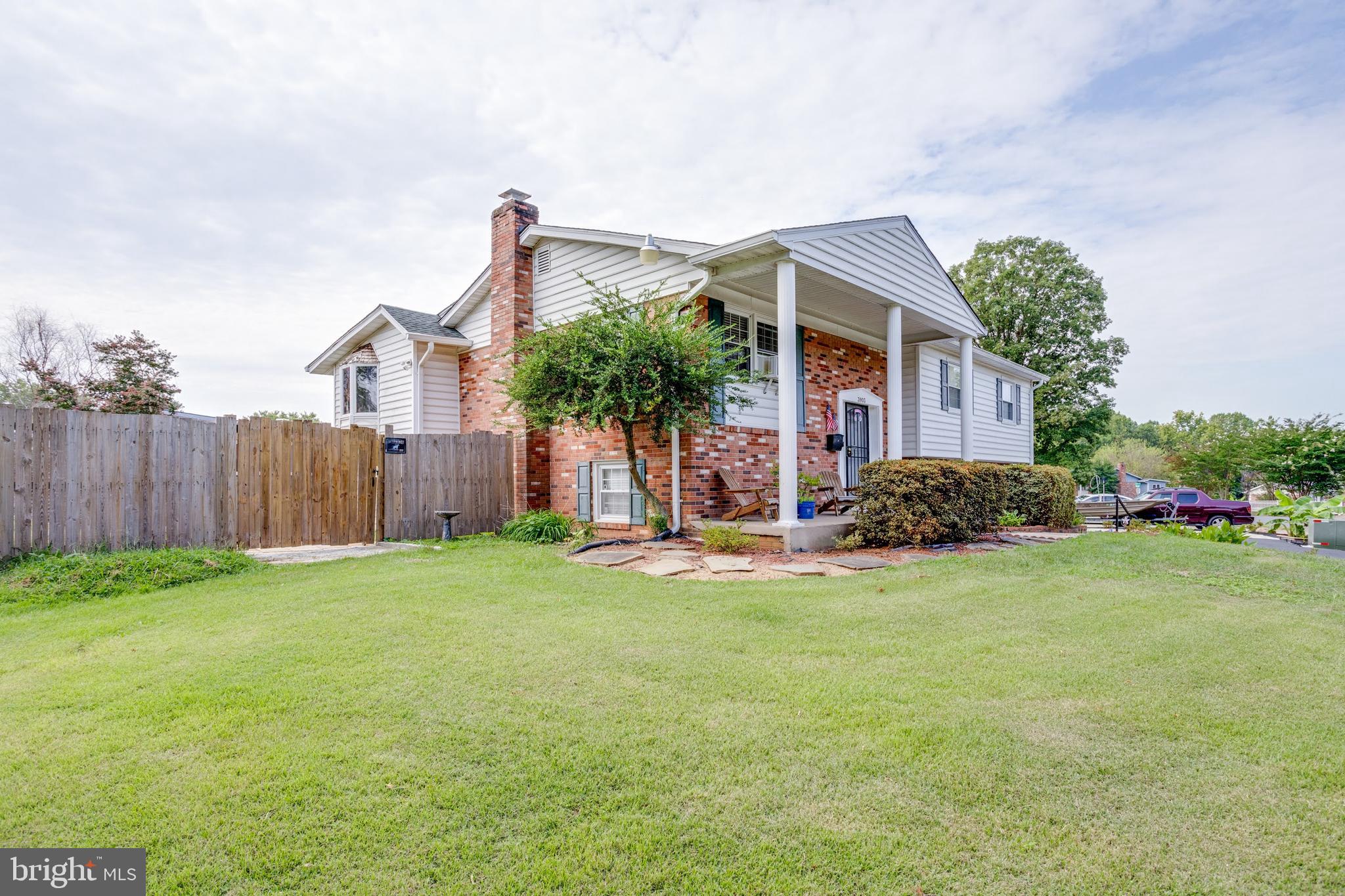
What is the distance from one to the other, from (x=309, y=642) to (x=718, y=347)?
6201mm

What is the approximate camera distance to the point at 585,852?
74.1 inches

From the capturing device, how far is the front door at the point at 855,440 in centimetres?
Result: 1256

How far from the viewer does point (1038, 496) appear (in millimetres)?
11953

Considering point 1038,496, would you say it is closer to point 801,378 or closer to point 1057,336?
point 801,378

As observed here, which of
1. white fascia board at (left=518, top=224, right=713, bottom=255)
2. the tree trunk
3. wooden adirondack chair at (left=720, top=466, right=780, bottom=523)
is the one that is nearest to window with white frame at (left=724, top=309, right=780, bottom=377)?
white fascia board at (left=518, top=224, right=713, bottom=255)

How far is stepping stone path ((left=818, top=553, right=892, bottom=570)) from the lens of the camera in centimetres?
671

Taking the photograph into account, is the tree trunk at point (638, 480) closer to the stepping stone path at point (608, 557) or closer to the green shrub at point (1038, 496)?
the stepping stone path at point (608, 557)

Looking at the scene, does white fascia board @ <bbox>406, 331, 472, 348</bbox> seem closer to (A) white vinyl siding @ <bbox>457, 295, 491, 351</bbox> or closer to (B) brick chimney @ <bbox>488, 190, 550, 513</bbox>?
(A) white vinyl siding @ <bbox>457, 295, 491, 351</bbox>

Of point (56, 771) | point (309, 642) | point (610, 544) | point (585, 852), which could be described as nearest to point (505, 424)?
point (610, 544)

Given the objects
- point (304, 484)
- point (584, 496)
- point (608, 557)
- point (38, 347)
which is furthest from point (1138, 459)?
point (38, 347)

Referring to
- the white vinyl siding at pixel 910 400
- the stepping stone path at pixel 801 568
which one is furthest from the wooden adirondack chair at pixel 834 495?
the stepping stone path at pixel 801 568

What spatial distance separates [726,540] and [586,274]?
5380 mm

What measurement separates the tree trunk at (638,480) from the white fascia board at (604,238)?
106 inches

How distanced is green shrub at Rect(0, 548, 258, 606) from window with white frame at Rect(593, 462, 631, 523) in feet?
16.3
